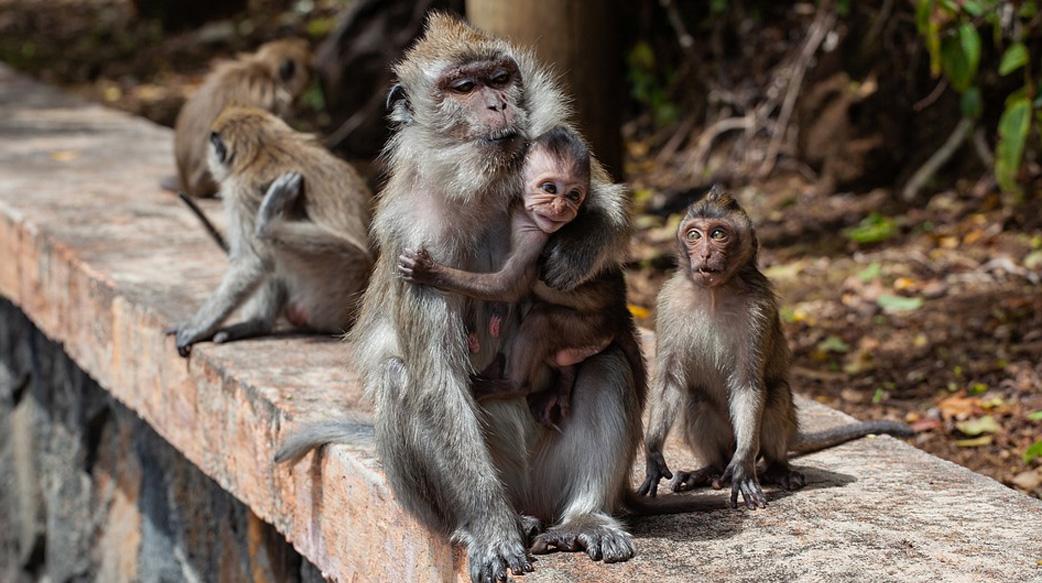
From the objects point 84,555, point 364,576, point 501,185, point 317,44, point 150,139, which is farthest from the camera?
point 317,44

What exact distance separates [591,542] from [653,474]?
46 centimetres

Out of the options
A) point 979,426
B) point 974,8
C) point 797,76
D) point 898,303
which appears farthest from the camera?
point 797,76

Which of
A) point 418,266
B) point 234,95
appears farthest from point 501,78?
point 234,95

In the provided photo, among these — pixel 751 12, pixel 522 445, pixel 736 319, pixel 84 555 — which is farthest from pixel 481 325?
pixel 751 12

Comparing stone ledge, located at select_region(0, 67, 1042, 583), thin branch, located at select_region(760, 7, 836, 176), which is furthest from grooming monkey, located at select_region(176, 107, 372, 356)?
thin branch, located at select_region(760, 7, 836, 176)

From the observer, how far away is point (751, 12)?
9516 mm

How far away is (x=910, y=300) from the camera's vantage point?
6.37 meters

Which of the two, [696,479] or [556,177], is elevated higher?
[556,177]

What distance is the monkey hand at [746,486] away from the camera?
3.39 metres

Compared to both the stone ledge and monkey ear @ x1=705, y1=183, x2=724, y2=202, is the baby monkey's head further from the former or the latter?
the stone ledge

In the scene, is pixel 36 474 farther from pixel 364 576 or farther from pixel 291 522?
pixel 364 576

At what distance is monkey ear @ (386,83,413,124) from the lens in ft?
10.8

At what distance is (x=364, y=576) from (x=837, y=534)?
1.23 metres

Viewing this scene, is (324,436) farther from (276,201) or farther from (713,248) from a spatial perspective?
(276,201)
